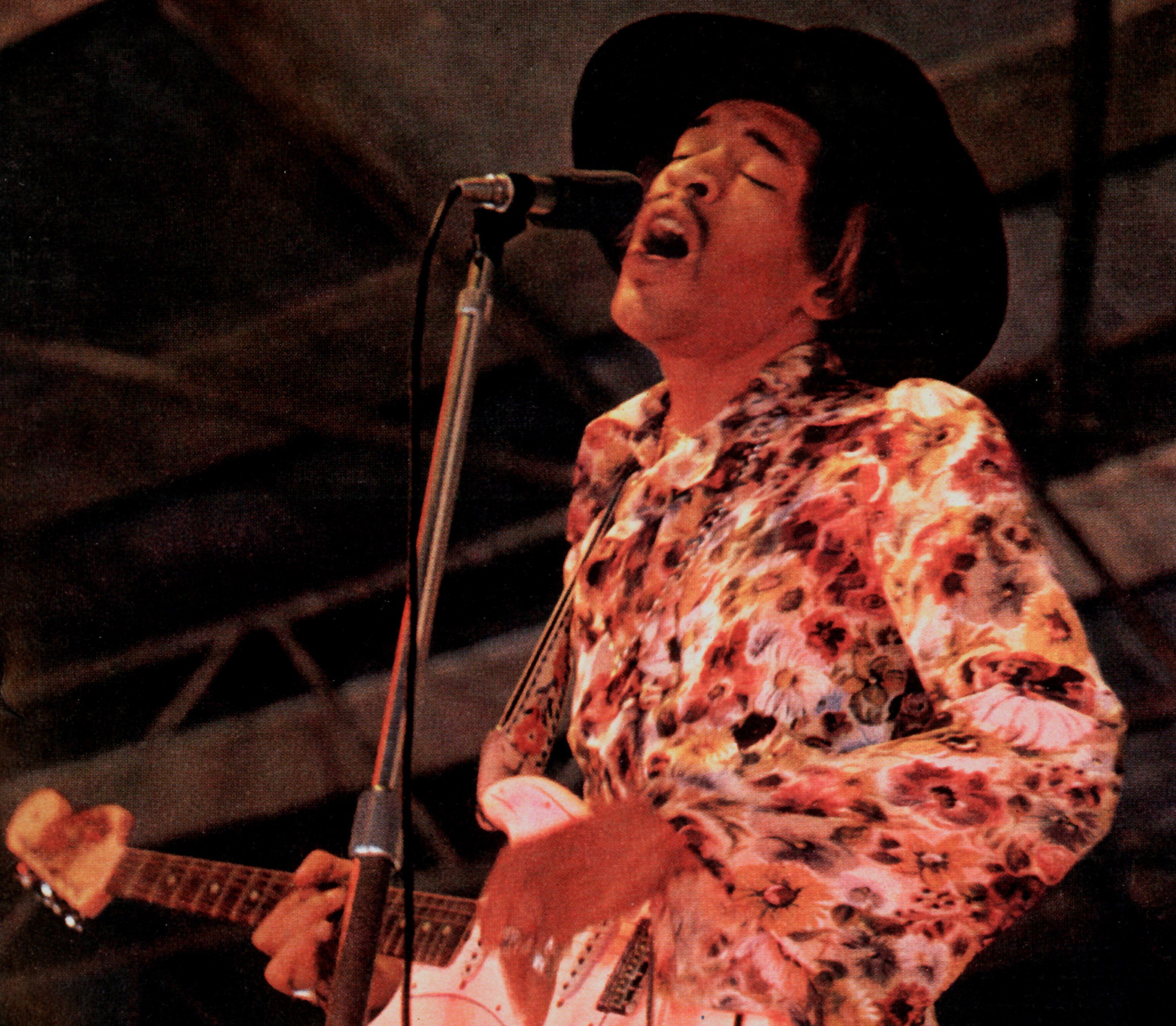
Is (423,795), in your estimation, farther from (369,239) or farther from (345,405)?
(369,239)

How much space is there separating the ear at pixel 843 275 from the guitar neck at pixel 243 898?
773mm

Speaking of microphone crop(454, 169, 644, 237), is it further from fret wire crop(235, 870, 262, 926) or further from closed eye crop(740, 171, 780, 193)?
fret wire crop(235, 870, 262, 926)

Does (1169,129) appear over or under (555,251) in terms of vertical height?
over

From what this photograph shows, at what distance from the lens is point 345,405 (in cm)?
179

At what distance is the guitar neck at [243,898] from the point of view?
137cm

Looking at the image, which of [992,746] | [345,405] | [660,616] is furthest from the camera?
[345,405]

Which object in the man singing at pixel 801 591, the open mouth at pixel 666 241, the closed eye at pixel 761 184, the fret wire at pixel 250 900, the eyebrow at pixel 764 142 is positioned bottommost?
→ the fret wire at pixel 250 900

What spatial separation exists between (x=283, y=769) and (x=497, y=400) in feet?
1.86

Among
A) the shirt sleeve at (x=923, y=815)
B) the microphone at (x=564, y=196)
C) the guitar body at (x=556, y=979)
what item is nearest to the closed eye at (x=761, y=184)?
the microphone at (x=564, y=196)

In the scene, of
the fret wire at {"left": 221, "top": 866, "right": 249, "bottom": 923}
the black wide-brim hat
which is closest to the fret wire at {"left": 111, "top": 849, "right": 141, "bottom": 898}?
the fret wire at {"left": 221, "top": 866, "right": 249, "bottom": 923}

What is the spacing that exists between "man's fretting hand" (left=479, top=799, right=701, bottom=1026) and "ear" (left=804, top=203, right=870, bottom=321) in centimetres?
61

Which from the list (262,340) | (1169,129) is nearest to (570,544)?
(262,340)

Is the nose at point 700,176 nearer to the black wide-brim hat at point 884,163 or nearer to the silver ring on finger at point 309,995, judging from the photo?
the black wide-brim hat at point 884,163

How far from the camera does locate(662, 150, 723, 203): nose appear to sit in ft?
4.87
